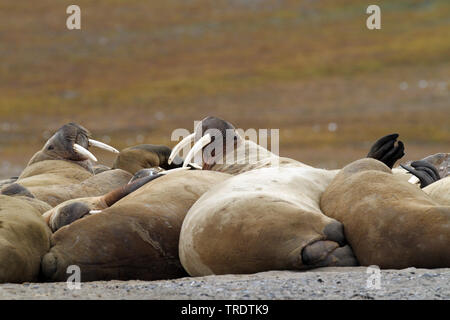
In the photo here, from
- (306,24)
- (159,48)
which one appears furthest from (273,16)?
(159,48)

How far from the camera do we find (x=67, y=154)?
13289 mm

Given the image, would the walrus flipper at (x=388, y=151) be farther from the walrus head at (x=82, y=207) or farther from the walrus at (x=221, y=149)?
the walrus head at (x=82, y=207)

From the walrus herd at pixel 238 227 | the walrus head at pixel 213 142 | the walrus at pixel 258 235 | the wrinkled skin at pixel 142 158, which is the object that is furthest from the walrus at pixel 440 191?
the wrinkled skin at pixel 142 158

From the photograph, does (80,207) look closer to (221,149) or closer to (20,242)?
(20,242)

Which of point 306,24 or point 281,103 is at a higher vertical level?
point 306,24

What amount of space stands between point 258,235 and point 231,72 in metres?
43.7

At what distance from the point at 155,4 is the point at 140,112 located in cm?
1826

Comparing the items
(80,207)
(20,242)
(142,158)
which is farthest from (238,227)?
(142,158)

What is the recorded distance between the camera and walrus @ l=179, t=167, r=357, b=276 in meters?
7.02

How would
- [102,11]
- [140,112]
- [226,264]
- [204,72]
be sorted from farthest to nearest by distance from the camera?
[102,11] → [204,72] → [140,112] → [226,264]

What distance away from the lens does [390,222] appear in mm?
7113

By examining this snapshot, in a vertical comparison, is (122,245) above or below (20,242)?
below

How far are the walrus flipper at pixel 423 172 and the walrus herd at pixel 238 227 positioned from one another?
0.52 m
